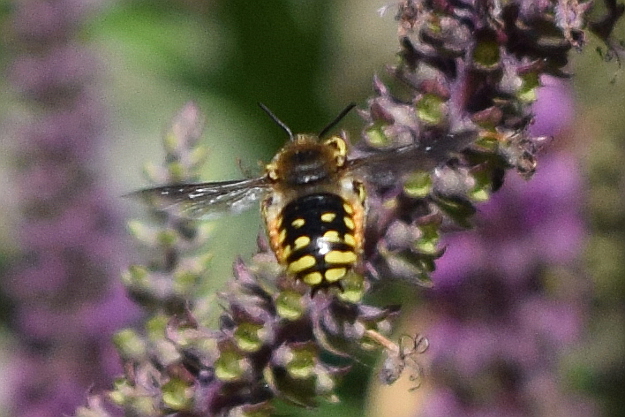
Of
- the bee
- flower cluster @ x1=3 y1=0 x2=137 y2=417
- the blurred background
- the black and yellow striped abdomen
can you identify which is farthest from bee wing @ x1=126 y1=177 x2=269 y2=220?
flower cluster @ x1=3 y1=0 x2=137 y2=417

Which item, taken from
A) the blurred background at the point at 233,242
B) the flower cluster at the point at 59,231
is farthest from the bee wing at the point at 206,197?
the flower cluster at the point at 59,231

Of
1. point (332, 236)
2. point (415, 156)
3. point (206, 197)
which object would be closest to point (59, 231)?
point (206, 197)

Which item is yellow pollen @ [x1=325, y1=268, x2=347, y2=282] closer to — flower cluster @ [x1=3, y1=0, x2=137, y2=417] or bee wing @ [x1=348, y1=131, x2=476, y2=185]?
bee wing @ [x1=348, y1=131, x2=476, y2=185]

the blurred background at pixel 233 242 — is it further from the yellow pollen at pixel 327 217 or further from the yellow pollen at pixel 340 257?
the yellow pollen at pixel 340 257

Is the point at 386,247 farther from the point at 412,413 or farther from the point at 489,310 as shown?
the point at 412,413

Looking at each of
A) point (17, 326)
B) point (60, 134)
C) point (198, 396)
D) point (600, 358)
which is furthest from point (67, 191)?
point (600, 358)

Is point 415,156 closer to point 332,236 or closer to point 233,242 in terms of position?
point 332,236
